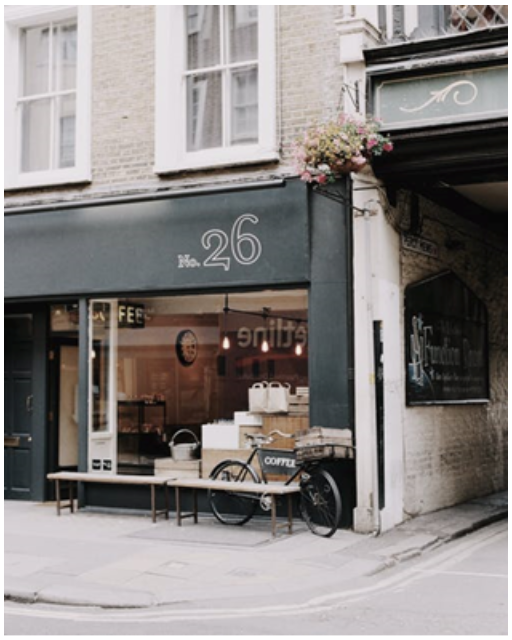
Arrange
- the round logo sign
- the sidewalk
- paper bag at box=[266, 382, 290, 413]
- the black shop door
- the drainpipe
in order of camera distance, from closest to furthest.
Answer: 1. the sidewalk
2. the drainpipe
3. paper bag at box=[266, 382, 290, 413]
4. the round logo sign
5. the black shop door

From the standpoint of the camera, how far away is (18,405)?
14531 mm

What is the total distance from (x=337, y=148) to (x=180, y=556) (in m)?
4.73

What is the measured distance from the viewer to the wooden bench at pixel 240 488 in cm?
1088

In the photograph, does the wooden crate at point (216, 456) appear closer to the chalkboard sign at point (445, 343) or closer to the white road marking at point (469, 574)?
the chalkboard sign at point (445, 343)

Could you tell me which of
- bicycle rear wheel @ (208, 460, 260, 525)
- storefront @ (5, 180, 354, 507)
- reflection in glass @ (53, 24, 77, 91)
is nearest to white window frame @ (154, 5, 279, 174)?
storefront @ (5, 180, 354, 507)

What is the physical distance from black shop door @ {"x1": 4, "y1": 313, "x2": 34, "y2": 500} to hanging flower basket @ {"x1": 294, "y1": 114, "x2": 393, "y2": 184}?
18.2ft

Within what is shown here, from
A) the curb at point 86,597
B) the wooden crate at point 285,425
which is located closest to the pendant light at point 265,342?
the wooden crate at point 285,425

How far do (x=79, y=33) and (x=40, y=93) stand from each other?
1196mm

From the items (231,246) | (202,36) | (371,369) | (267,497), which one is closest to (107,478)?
(267,497)

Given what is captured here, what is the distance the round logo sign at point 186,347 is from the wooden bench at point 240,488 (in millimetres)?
1862

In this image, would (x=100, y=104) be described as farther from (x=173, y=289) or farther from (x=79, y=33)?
(x=173, y=289)

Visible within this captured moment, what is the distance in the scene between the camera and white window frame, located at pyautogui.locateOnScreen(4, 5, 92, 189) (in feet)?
43.7

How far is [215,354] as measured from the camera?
1301 cm

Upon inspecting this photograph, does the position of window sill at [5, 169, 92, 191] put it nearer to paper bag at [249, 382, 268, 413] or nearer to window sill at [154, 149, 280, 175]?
window sill at [154, 149, 280, 175]
